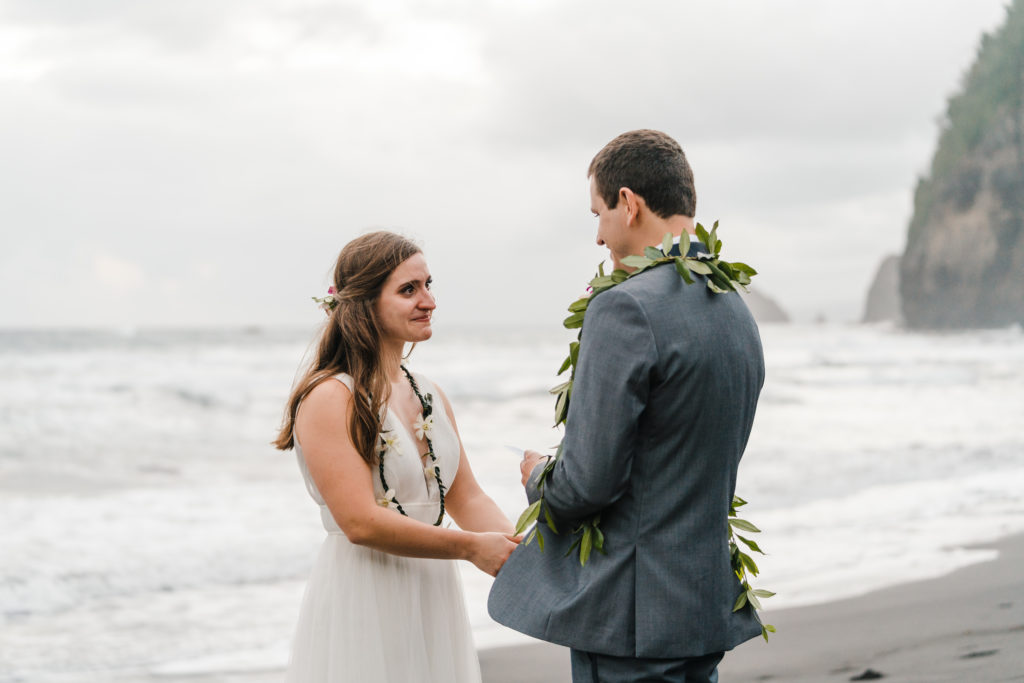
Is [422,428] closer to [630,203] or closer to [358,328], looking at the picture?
[358,328]

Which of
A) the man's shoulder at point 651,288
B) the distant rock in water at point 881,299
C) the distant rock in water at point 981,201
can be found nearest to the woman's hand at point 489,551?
the man's shoulder at point 651,288

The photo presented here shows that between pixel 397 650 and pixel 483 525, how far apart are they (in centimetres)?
43

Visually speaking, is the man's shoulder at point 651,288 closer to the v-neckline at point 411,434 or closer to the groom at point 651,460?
the groom at point 651,460

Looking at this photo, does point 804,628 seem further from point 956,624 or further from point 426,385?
point 426,385

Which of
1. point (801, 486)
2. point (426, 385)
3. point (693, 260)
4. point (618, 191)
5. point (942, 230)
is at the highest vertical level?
point (942, 230)

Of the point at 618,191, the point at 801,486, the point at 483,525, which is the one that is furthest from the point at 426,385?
the point at 801,486

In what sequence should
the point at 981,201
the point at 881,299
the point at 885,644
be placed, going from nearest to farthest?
the point at 885,644, the point at 981,201, the point at 881,299

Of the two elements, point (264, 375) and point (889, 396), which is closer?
point (889, 396)

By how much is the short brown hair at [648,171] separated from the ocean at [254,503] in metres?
0.74

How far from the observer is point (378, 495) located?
8.17ft

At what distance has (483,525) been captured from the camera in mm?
2764

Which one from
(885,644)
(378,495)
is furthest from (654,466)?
(885,644)

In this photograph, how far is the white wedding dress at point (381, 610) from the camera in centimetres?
249

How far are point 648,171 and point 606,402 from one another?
525 millimetres
